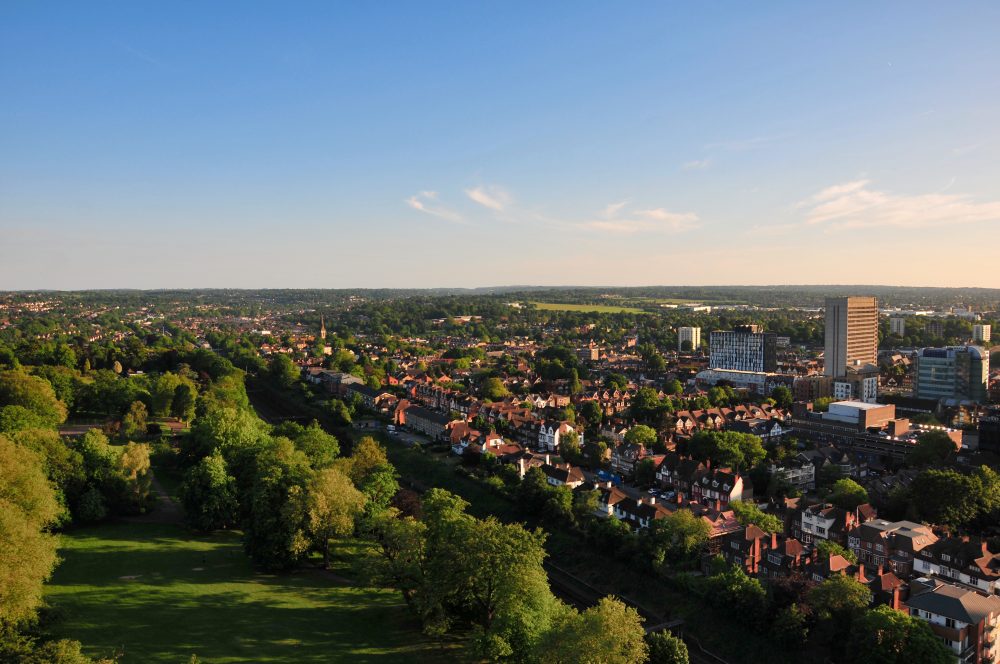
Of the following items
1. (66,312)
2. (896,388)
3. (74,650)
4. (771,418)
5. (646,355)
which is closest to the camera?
(74,650)

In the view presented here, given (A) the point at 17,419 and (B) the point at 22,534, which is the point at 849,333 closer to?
(A) the point at 17,419

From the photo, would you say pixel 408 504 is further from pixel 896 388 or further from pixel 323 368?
pixel 896 388

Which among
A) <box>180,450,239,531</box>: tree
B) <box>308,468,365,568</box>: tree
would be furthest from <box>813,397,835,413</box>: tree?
<box>180,450,239,531</box>: tree

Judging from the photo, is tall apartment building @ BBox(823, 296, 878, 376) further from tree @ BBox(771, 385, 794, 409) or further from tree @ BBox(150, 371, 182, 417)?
tree @ BBox(150, 371, 182, 417)

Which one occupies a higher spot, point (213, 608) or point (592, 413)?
point (592, 413)

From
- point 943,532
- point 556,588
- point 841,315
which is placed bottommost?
point 556,588

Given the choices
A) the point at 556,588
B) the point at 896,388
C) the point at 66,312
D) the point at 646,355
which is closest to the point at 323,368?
the point at 646,355

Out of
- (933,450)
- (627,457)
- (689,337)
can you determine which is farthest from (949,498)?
(689,337)
